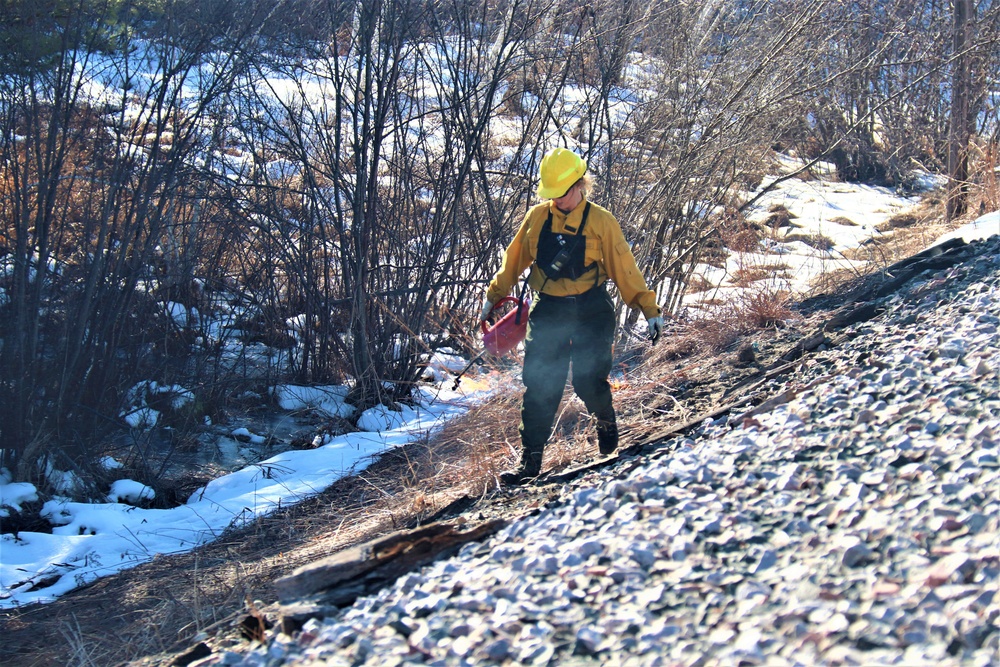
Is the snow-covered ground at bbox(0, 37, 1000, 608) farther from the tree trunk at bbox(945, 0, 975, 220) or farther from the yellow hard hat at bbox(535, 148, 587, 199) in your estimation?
the yellow hard hat at bbox(535, 148, 587, 199)

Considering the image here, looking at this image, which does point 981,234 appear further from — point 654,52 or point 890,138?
point 890,138

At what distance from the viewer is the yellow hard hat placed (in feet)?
15.0

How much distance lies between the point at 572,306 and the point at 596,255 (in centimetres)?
28

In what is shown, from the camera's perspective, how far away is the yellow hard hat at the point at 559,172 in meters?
4.59

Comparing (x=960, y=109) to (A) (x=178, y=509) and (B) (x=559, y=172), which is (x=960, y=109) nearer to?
(B) (x=559, y=172)

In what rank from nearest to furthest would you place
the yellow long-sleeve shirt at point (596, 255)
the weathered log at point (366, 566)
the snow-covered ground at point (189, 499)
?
the weathered log at point (366, 566), the yellow long-sleeve shirt at point (596, 255), the snow-covered ground at point (189, 499)

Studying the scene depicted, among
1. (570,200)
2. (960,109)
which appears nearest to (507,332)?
(570,200)

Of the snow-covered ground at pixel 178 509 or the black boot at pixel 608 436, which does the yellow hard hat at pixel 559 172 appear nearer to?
the black boot at pixel 608 436

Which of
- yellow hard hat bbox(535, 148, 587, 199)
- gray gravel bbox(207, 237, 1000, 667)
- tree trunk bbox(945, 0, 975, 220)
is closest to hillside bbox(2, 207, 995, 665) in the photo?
gray gravel bbox(207, 237, 1000, 667)

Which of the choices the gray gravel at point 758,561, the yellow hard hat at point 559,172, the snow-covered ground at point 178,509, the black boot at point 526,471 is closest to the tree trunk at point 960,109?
the snow-covered ground at point 178,509

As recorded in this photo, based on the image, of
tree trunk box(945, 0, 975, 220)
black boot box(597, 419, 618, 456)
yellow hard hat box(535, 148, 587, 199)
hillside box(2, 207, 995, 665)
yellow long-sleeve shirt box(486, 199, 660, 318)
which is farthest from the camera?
tree trunk box(945, 0, 975, 220)

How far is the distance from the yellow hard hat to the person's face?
0.06 meters

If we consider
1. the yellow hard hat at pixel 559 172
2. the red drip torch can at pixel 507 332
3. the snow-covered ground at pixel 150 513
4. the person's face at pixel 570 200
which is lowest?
the snow-covered ground at pixel 150 513

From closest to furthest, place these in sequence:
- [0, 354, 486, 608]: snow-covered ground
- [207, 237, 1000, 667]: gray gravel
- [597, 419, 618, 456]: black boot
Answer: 1. [207, 237, 1000, 667]: gray gravel
2. [597, 419, 618, 456]: black boot
3. [0, 354, 486, 608]: snow-covered ground
